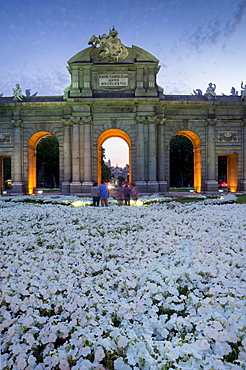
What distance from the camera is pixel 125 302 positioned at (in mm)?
4418

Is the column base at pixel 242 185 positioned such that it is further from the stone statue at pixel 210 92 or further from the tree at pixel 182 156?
the tree at pixel 182 156

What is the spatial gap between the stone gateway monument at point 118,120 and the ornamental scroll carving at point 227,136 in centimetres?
12

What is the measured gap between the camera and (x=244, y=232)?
28.4 feet

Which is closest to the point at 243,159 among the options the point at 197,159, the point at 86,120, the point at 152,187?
the point at 197,159

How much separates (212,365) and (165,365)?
52 centimetres

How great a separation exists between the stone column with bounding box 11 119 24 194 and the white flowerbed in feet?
77.2

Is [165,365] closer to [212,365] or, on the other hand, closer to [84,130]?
[212,365]

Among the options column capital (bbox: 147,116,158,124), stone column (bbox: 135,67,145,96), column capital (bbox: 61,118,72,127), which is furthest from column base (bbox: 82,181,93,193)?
stone column (bbox: 135,67,145,96)

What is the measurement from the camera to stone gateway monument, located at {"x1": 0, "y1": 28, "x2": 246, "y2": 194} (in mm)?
28812

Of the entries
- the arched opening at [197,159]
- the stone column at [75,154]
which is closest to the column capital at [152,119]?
the arched opening at [197,159]

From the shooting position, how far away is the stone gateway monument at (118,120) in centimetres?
2881

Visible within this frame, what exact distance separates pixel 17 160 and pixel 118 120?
12.6 meters

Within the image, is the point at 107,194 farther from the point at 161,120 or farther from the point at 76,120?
the point at 161,120

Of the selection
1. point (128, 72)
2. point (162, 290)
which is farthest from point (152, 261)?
point (128, 72)
